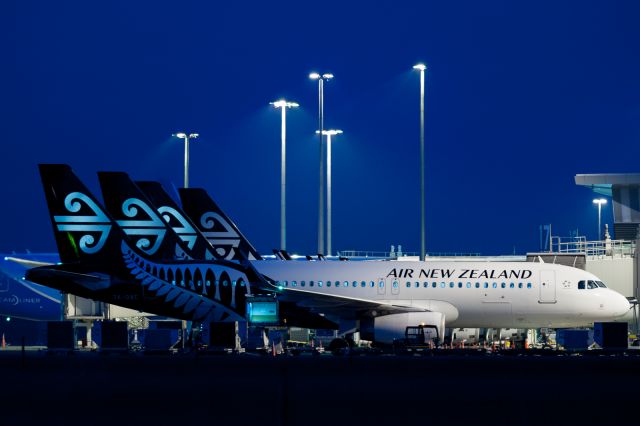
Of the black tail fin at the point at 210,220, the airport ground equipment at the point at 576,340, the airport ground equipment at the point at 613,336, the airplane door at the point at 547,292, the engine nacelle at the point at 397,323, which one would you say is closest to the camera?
the airport ground equipment at the point at 613,336

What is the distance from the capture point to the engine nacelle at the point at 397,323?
5000 cm

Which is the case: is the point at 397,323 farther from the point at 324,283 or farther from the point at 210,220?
the point at 210,220

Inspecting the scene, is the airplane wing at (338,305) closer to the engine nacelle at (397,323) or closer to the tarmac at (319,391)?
the engine nacelle at (397,323)

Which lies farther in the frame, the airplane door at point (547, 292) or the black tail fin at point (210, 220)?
the black tail fin at point (210, 220)

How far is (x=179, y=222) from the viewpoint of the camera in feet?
192

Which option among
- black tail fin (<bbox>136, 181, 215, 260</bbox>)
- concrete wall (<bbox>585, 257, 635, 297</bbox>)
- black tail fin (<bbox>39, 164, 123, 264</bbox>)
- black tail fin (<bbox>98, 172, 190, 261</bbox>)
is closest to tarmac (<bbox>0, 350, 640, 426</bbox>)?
black tail fin (<bbox>39, 164, 123, 264</bbox>)

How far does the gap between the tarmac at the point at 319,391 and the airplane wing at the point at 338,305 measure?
9591 millimetres

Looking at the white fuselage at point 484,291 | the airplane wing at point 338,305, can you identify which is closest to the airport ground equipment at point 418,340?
the airplane wing at point 338,305

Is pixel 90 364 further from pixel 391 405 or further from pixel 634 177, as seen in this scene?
pixel 634 177

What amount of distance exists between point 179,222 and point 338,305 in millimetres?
11941

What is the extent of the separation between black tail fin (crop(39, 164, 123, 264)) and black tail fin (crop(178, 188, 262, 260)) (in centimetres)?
1212

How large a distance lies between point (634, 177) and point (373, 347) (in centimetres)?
3312

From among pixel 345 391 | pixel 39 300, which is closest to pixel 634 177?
pixel 39 300

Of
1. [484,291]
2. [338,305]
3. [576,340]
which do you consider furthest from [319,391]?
[484,291]
